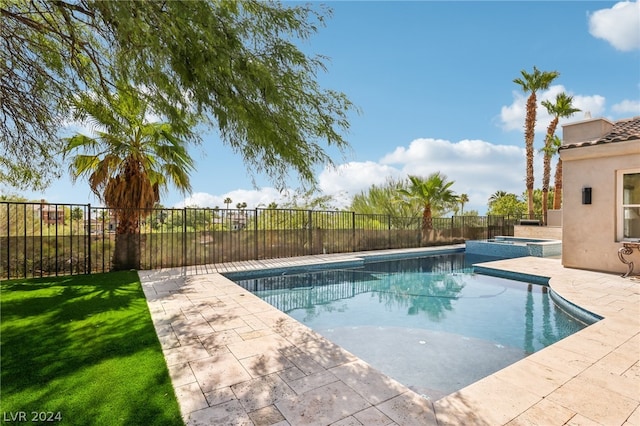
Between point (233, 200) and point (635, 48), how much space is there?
135 feet

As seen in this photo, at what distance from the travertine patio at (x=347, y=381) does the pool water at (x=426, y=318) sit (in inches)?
26.6

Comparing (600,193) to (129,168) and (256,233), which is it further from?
(129,168)

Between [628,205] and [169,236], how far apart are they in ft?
40.2

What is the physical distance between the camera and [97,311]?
16.3 feet

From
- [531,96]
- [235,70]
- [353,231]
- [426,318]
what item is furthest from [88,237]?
[531,96]

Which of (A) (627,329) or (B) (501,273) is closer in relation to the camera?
(A) (627,329)

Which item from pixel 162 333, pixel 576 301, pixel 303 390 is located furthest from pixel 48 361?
pixel 576 301

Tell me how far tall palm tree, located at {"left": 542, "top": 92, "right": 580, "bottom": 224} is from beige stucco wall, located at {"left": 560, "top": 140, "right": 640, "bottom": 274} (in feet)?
44.5

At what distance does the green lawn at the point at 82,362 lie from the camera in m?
2.39

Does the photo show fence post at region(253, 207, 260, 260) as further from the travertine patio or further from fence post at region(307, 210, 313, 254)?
the travertine patio

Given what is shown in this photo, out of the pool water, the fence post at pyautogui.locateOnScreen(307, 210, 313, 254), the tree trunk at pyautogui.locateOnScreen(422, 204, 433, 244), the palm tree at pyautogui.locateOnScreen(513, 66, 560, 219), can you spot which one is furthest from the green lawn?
the palm tree at pyautogui.locateOnScreen(513, 66, 560, 219)

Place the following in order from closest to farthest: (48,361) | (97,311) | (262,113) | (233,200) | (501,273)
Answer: (48,361) < (262,113) < (97,311) < (501,273) < (233,200)

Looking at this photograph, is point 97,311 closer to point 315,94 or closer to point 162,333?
point 162,333

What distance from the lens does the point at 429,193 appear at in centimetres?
1586
